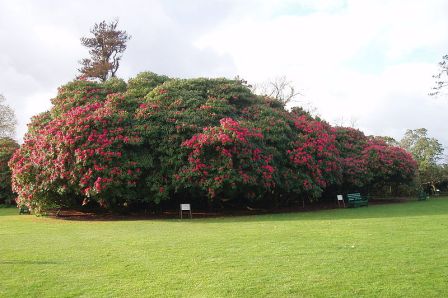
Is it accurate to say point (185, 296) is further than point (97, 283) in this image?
No

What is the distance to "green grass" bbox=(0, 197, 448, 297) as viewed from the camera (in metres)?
5.99

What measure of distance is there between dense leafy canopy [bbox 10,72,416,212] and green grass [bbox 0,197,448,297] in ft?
17.2

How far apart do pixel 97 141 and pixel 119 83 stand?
6.15 metres

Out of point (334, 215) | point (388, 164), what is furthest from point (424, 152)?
point (334, 215)

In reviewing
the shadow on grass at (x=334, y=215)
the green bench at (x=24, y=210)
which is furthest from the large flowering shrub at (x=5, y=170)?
the shadow on grass at (x=334, y=215)

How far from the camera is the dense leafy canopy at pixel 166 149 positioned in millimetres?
16719

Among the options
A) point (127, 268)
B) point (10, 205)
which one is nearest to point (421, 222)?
point (127, 268)

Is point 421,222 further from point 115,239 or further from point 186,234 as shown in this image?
point 115,239

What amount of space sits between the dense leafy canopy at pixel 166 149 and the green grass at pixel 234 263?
5.25m

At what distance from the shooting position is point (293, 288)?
5.98 meters

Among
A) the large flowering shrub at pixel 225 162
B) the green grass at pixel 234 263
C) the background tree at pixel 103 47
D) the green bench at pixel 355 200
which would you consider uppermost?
the background tree at pixel 103 47

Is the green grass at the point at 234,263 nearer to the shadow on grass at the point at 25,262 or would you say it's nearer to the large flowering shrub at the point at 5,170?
the shadow on grass at the point at 25,262

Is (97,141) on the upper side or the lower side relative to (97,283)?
upper

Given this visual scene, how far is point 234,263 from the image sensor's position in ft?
24.6
